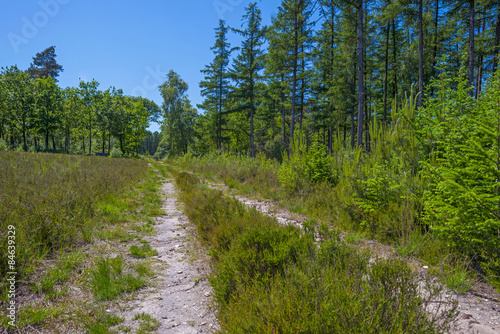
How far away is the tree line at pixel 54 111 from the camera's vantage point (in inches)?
1334

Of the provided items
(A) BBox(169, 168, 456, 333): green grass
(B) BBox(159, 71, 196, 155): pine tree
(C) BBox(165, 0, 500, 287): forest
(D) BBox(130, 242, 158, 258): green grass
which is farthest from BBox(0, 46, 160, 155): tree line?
(A) BBox(169, 168, 456, 333): green grass

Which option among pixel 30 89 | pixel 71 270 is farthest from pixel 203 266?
pixel 30 89

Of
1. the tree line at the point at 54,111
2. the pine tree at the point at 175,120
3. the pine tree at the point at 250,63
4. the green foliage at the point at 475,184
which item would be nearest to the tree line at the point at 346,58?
the pine tree at the point at 250,63

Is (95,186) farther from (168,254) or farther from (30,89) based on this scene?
(30,89)

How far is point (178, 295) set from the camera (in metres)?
2.94

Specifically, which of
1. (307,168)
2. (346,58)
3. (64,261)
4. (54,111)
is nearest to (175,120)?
(54,111)

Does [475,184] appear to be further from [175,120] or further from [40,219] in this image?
[175,120]

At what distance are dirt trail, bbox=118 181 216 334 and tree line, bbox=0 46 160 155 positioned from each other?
36.1m

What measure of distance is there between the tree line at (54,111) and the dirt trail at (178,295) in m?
36.1

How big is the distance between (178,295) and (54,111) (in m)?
47.7

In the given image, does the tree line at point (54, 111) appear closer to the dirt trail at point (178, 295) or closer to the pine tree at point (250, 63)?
the pine tree at point (250, 63)

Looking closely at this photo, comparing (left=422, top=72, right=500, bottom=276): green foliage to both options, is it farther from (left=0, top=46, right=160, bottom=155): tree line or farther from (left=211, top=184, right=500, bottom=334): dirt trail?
(left=0, top=46, right=160, bottom=155): tree line

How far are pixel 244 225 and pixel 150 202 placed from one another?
5695 millimetres

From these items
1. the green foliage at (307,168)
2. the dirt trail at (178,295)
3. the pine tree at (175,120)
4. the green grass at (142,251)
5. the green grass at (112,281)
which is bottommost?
the dirt trail at (178,295)
